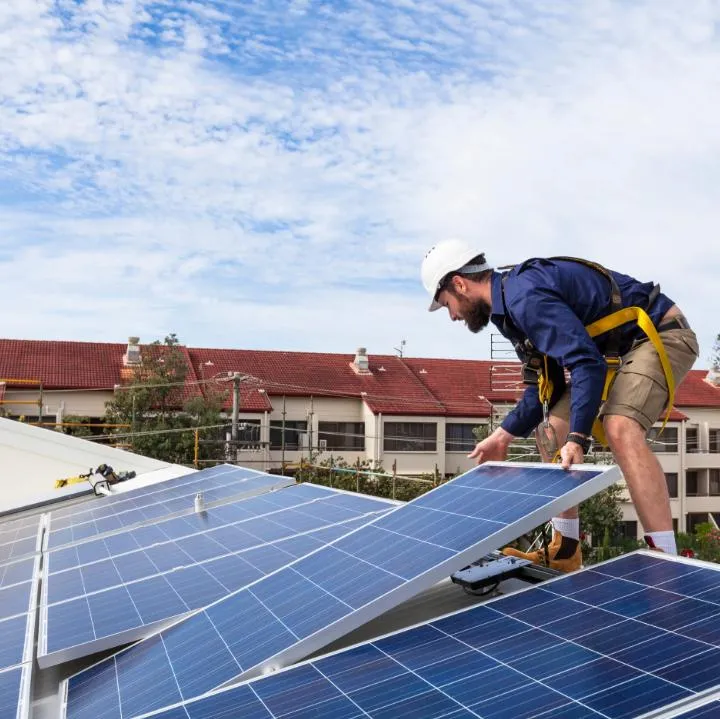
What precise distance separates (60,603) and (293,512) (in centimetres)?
198

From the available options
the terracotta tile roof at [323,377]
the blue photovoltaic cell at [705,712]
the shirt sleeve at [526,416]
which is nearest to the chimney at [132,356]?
the terracotta tile roof at [323,377]

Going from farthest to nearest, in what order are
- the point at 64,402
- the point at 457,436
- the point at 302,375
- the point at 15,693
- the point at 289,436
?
the point at 457,436, the point at 302,375, the point at 289,436, the point at 64,402, the point at 15,693

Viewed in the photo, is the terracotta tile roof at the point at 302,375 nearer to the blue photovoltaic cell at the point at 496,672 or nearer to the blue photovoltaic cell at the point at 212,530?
the blue photovoltaic cell at the point at 212,530

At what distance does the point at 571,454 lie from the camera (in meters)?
3.69

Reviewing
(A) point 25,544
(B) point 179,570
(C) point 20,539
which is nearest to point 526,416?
(B) point 179,570

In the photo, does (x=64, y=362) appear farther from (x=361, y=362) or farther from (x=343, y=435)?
(x=361, y=362)

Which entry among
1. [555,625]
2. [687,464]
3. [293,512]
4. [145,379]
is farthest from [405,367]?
[555,625]

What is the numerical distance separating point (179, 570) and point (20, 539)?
3392mm

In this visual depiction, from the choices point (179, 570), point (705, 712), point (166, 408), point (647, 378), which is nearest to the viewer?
point (705, 712)

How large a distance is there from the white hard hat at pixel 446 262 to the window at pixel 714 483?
170ft

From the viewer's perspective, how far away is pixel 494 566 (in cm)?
386

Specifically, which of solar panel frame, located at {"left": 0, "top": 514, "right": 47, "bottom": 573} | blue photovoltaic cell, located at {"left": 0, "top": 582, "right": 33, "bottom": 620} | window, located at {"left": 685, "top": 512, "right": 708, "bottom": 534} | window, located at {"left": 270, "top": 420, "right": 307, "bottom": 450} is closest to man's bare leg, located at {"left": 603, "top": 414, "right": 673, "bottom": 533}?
blue photovoltaic cell, located at {"left": 0, "top": 582, "right": 33, "bottom": 620}

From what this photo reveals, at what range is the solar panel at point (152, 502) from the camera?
Result: 6.74 metres

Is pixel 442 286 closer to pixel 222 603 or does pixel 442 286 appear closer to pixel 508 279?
pixel 508 279
